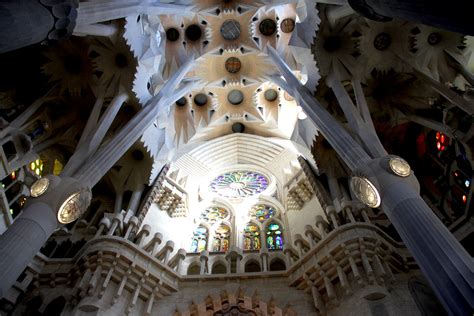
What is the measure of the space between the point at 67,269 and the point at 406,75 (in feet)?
37.5

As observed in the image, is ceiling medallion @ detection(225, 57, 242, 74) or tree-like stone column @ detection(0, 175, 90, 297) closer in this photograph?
tree-like stone column @ detection(0, 175, 90, 297)

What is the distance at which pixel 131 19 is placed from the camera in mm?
10625

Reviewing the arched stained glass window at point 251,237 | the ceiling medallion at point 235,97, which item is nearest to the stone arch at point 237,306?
the arched stained glass window at point 251,237

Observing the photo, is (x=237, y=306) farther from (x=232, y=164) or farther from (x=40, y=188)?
(x=232, y=164)

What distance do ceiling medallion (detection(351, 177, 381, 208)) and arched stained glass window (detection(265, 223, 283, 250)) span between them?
504 centimetres

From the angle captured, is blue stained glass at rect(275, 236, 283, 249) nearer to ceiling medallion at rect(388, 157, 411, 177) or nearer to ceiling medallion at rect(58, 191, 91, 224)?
ceiling medallion at rect(388, 157, 411, 177)

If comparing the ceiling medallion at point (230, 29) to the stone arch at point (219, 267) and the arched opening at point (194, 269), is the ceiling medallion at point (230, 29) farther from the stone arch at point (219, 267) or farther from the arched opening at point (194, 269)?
the arched opening at point (194, 269)

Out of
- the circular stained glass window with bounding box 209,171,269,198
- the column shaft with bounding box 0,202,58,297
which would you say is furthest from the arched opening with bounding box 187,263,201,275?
the column shaft with bounding box 0,202,58,297

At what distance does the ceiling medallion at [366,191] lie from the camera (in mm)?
7164

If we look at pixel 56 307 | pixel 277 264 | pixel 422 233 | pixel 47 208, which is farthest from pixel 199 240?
pixel 422 233

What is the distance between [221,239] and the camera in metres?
13.1

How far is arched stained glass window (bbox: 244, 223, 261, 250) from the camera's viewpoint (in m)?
12.6

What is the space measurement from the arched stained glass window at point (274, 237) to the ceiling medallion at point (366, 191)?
5.04m

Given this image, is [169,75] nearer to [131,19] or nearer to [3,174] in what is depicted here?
[131,19]
